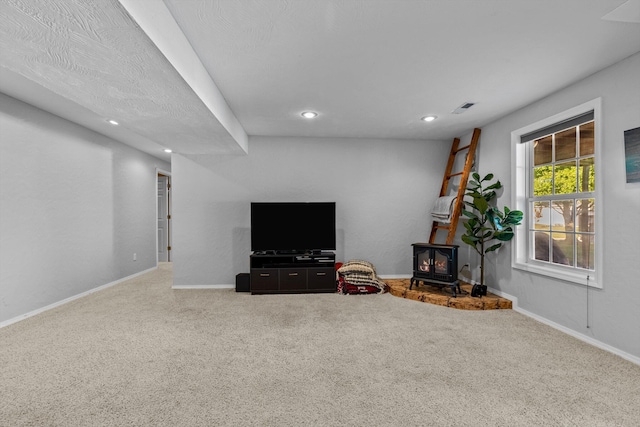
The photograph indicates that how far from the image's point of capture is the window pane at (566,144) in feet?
10.2

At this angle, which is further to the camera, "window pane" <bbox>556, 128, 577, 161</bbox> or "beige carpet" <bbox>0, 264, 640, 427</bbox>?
"window pane" <bbox>556, 128, 577, 161</bbox>

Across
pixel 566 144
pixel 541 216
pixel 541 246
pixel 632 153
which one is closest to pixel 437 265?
pixel 541 246

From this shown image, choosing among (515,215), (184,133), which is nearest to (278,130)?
(184,133)

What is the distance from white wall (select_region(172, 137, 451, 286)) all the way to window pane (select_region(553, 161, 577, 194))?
1891 mm

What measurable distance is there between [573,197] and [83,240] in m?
5.92

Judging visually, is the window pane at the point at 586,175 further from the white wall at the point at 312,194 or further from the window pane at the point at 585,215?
the white wall at the point at 312,194

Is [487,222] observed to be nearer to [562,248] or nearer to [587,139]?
[562,248]

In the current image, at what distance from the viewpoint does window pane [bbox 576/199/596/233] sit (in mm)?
2941

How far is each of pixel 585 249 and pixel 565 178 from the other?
2.42 feet

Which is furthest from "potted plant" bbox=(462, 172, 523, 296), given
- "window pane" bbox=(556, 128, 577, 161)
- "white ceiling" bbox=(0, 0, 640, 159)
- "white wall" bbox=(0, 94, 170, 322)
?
"white wall" bbox=(0, 94, 170, 322)

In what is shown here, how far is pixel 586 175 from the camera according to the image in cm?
295

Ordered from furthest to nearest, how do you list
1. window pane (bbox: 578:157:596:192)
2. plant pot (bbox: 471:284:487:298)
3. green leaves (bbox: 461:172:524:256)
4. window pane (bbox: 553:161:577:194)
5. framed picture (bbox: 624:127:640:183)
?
plant pot (bbox: 471:284:487:298) < green leaves (bbox: 461:172:524:256) < window pane (bbox: 553:161:577:194) < window pane (bbox: 578:157:596:192) < framed picture (bbox: 624:127:640:183)

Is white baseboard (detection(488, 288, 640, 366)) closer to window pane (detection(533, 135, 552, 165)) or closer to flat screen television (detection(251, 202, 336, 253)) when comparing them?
window pane (detection(533, 135, 552, 165))

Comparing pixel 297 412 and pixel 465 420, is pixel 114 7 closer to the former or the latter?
pixel 297 412
